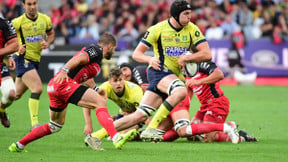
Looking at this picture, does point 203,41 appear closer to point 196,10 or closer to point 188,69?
point 188,69

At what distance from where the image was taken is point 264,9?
2928cm

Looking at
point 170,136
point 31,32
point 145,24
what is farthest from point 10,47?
point 145,24

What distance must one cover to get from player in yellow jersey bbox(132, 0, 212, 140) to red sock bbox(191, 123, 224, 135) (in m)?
0.65

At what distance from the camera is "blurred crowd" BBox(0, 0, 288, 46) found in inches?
1097

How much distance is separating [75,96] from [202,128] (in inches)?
89.2

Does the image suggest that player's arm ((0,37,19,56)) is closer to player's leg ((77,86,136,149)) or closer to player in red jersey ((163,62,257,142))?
player's leg ((77,86,136,149))

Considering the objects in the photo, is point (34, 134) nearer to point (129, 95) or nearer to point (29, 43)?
point (129, 95)

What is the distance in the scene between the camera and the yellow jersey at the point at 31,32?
1383 cm

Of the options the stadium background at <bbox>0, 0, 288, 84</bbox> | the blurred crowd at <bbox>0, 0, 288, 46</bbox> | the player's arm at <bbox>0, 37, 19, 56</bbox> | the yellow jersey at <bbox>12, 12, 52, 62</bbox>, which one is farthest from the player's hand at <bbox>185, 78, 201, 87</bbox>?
the blurred crowd at <bbox>0, 0, 288, 46</bbox>

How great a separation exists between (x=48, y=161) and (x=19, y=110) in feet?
26.1

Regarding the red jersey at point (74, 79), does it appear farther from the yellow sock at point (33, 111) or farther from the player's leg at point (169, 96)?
the yellow sock at point (33, 111)

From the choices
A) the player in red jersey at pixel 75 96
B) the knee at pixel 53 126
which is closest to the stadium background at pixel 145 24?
the player in red jersey at pixel 75 96

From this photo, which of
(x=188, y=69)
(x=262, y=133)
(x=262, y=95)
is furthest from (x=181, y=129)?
(x=262, y=95)

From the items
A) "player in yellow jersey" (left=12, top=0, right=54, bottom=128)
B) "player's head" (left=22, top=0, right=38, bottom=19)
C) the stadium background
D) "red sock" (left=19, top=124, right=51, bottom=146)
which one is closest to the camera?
"red sock" (left=19, top=124, right=51, bottom=146)
